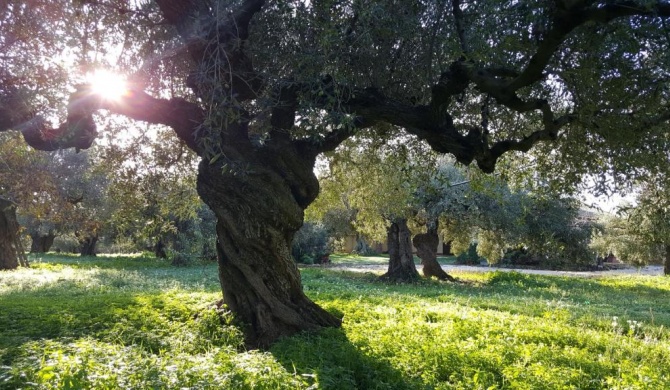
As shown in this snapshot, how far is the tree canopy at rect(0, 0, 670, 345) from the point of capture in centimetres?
640

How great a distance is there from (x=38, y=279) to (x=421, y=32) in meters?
15.3

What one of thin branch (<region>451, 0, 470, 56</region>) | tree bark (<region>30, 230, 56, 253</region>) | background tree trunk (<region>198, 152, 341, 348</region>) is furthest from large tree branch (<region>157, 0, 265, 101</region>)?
tree bark (<region>30, 230, 56, 253</region>)

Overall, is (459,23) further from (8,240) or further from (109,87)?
(8,240)

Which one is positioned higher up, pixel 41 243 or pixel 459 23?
pixel 459 23

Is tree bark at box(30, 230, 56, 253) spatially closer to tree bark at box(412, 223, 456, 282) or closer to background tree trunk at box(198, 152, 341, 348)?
tree bark at box(412, 223, 456, 282)

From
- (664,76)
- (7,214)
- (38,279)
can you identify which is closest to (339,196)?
(664,76)

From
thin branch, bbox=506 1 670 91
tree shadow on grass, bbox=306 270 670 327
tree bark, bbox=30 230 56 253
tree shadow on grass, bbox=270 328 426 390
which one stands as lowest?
tree shadow on grass, bbox=306 270 670 327

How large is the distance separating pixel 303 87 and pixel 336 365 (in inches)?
148

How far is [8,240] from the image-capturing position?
67.8 ft

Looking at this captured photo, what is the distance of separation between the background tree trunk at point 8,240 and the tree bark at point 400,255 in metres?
16.3

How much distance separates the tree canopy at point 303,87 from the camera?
21.0 feet

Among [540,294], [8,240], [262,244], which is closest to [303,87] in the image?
[262,244]

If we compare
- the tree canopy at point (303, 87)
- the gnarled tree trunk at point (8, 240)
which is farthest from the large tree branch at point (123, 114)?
the gnarled tree trunk at point (8, 240)

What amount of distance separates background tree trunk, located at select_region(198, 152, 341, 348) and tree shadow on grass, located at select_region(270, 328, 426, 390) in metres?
0.59
